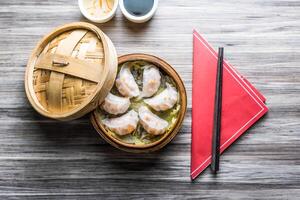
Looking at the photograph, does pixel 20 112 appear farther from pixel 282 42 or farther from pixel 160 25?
pixel 282 42

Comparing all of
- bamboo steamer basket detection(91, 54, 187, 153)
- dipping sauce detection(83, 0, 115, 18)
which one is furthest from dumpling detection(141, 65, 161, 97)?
dipping sauce detection(83, 0, 115, 18)

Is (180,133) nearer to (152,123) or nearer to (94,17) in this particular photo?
(152,123)

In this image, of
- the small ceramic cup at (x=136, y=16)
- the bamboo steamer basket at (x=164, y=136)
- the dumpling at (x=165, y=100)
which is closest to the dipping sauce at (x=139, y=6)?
the small ceramic cup at (x=136, y=16)

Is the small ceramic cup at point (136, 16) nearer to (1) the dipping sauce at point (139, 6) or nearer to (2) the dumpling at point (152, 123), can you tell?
(1) the dipping sauce at point (139, 6)

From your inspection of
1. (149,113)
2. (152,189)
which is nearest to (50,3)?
(149,113)

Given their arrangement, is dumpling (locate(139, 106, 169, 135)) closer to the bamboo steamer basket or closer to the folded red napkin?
the bamboo steamer basket

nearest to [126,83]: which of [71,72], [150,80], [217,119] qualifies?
[150,80]
